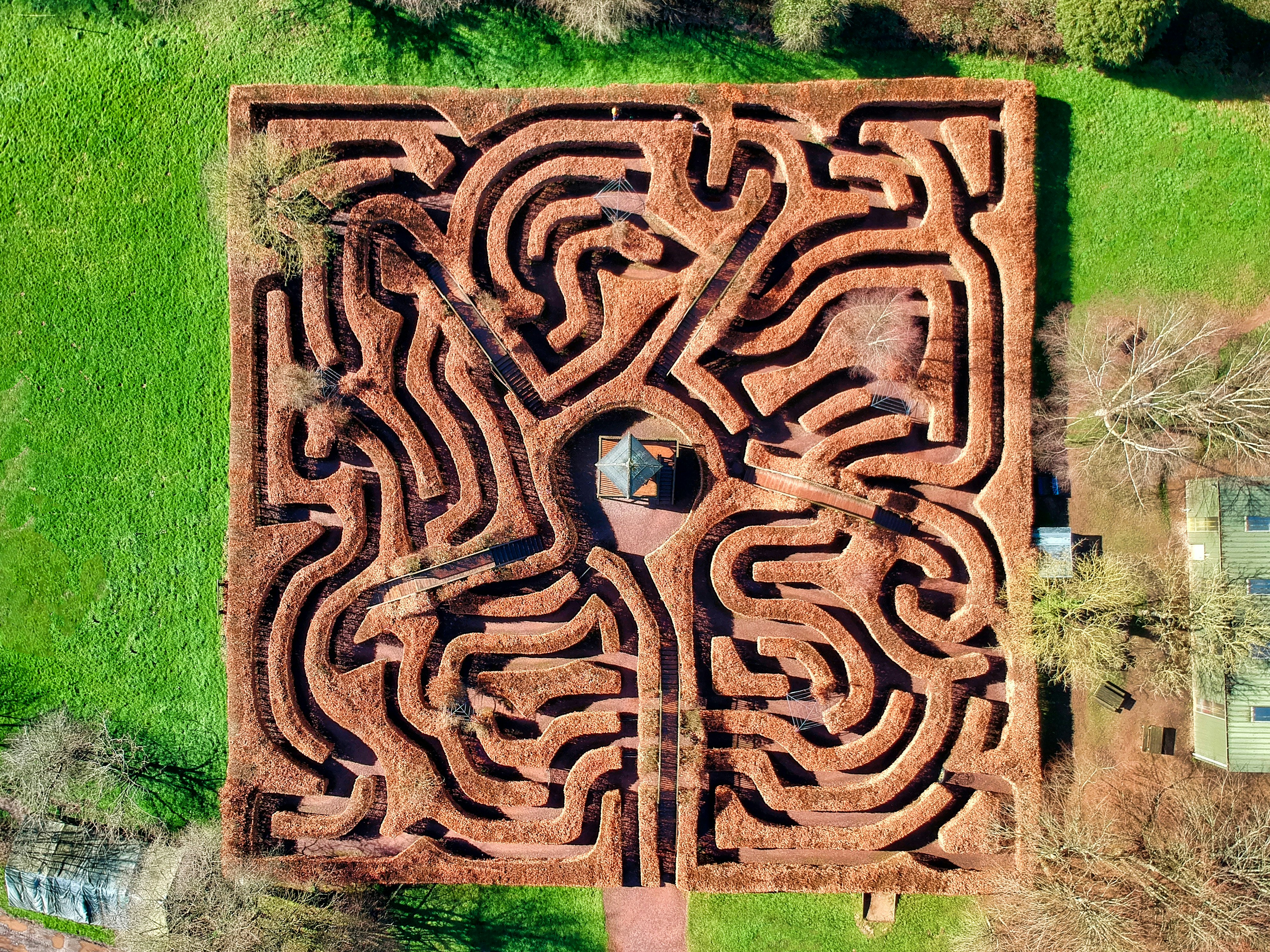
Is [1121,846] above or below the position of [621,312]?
below

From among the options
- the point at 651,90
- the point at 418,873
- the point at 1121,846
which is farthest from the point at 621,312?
the point at 1121,846

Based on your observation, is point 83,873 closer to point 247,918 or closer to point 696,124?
point 247,918

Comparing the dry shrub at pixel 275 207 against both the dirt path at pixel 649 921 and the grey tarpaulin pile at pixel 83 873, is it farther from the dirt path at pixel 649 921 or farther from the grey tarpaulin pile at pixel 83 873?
the dirt path at pixel 649 921

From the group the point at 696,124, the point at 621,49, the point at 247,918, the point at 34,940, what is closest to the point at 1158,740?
the point at 696,124

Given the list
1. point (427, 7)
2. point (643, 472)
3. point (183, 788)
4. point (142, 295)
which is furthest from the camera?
point (142, 295)

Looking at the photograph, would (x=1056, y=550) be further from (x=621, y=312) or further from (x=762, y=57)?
(x=762, y=57)

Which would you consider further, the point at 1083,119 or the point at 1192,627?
the point at 1083,119

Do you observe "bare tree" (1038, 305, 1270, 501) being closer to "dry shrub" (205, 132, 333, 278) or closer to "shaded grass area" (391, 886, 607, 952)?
"shaded grass area" (391, 886, 607, 952)

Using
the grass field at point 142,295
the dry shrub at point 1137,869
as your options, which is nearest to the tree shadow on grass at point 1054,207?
the grass field at point 142,295
